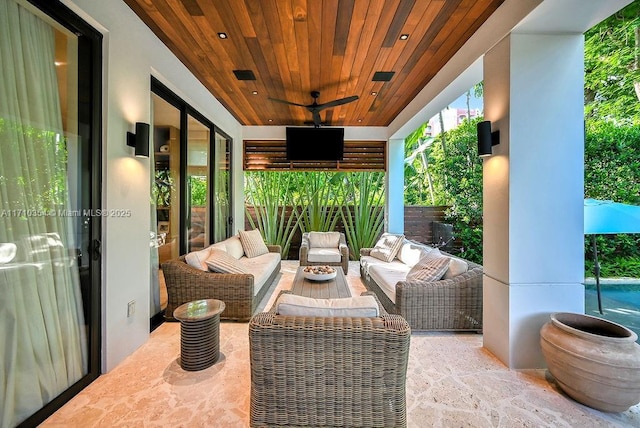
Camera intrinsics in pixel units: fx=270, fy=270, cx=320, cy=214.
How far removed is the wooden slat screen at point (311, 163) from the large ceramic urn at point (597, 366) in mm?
4626

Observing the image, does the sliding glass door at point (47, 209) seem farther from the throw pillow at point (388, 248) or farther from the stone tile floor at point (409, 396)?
the throw pillow at point (388, 248)

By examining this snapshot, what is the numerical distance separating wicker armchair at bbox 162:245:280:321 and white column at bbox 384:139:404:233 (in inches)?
149

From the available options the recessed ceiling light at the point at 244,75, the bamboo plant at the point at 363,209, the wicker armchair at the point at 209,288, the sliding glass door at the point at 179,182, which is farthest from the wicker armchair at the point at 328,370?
the bamboo plant at the point at 363,209

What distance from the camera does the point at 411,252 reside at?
164 inches

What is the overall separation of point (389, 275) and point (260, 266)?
1931 millimetres

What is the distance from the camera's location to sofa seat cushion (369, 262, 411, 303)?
3.21 metres

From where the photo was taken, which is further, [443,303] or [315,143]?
[315,143]

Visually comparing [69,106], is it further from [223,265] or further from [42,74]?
[223,265]

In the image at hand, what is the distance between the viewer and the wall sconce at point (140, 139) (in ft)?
8.07

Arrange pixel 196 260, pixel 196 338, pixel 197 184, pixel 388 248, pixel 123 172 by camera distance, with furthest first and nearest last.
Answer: pixel 388 248 < pixel 197 184 < pixel 196 260 < pixel 123 172 < pixel 196 338

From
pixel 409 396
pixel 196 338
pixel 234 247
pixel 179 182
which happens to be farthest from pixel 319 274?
pixel 179 182

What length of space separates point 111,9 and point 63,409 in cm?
300

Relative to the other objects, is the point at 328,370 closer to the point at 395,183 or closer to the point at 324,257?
the point at 324,257

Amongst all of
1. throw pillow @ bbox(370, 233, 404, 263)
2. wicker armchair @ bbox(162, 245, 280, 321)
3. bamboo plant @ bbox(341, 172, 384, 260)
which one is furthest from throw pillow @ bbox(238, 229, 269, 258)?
bamboo plant @ bbox(341, 172, 384, 260)
